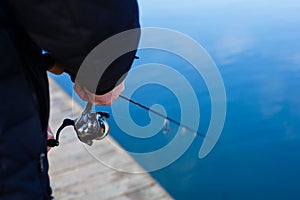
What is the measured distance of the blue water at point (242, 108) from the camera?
246 cm

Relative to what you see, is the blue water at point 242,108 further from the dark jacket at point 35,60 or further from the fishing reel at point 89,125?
the dark jacket at point 35,60

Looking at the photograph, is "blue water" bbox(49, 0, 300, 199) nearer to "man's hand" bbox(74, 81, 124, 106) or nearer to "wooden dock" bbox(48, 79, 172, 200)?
"wooden dock" bbox(48, 79, 172, 200)

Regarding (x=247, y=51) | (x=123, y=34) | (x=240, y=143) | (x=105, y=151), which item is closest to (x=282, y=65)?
(x=247, y=51)

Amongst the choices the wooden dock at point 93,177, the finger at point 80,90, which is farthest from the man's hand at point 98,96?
the wooden dock at point 93,177

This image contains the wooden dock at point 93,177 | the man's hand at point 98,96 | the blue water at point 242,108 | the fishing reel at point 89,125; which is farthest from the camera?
the blue water at point 242,108

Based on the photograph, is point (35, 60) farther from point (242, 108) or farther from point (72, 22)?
point (242, 108)

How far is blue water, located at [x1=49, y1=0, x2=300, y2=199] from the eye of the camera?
2.46 meters

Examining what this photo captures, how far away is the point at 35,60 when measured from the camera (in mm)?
533

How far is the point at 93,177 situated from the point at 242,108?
1787 millimetres

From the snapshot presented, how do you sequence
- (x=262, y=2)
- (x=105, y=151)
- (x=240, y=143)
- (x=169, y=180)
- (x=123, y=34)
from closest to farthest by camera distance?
(x=123, y=34), (x=105, y=151), (x=169, y=180), (x=240, y=143), (x=262, y=2)

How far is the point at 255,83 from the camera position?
343cm

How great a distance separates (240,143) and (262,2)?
10.4 ft

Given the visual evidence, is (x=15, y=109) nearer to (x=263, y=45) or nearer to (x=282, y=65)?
(x=282, y=65)

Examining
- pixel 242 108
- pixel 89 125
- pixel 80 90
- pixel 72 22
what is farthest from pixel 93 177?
Result: pixel 242 108
